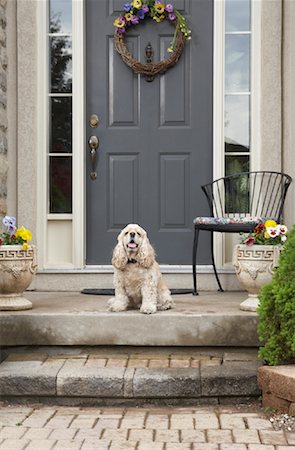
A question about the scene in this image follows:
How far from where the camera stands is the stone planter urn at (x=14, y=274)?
15.7 feet

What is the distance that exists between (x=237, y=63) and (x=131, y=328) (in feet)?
8.19

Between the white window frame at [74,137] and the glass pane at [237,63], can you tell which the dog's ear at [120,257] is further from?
the glass pane at [237,63]

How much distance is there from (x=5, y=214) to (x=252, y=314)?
6.94ft

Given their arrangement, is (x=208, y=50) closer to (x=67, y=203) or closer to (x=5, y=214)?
(x=67, y=203)

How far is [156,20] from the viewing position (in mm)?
6051

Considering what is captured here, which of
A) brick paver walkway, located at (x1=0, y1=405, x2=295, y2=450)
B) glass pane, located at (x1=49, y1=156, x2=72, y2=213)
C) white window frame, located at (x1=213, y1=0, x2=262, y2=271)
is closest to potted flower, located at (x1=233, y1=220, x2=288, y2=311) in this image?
brick paver walkway, located at (x1=0, y1=405, x2=295, y2=450)

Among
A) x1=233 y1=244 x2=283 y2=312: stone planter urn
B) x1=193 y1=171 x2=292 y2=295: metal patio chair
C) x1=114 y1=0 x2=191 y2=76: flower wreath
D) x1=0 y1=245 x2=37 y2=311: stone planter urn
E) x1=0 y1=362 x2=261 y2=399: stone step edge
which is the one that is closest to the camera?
x1=0 y1=362 x2=261 y2=399: stone step edge

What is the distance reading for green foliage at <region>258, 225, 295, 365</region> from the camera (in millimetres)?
4008

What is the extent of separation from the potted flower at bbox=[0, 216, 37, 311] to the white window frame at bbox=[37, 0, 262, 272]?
43.9 inches

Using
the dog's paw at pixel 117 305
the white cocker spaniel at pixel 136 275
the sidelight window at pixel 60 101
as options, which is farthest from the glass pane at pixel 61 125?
the dog's paw at pixel 117 305

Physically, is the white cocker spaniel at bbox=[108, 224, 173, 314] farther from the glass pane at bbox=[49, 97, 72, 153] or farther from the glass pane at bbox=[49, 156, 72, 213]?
the glass pane at bbox=[49, 97, 72, 153]

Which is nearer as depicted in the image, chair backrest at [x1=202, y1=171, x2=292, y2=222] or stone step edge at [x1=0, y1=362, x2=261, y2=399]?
stone step edge at [x1=0, y1=362, x2=261, y2=399]

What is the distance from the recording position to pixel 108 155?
613cm

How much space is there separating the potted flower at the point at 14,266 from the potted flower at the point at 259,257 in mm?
1301
